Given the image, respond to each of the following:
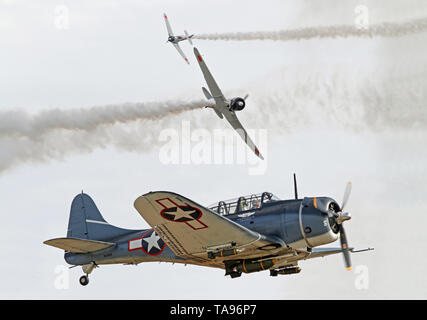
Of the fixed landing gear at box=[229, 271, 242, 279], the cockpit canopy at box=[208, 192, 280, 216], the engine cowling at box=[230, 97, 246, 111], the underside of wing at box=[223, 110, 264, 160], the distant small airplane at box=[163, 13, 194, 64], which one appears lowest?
the fixed landing gear at box=[229, 271, 242, 279]

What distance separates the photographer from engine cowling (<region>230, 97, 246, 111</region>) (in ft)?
121

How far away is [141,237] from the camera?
28047mm

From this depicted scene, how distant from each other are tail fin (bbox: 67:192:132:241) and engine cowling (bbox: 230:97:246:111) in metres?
8.31

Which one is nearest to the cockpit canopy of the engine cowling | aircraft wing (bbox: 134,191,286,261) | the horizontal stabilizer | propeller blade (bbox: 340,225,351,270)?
aircraft wing (bbox: 134,191,286,261)

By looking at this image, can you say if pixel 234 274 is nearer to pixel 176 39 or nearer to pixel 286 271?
pixel 286 271

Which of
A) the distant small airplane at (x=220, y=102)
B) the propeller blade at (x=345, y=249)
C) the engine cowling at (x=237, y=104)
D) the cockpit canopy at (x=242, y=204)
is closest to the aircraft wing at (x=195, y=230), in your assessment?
the cockpit canopy at (x=242, y=204)

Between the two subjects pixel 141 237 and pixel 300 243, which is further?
pixel 141 237

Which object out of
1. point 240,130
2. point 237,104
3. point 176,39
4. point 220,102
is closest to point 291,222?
point 237,104

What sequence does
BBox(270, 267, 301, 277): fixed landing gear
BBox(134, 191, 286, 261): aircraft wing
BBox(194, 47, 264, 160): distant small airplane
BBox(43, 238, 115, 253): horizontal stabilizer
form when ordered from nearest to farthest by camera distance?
BBox(134, 191, 286, 261): aircraft wing, BBox(270, 267, 301, 277): fixed landing gear, BBox(43, 238, 115, 253): horizontal stabilizer, BBox(194, 47, 264, 160): distant small airplane

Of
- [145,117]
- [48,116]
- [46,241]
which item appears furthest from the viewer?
Answer: [145,117]

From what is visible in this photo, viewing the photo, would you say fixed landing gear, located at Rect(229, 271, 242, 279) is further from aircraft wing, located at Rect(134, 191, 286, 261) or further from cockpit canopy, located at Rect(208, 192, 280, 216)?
cockpit canopy, located at Rect(208, 192, 280, 216)
